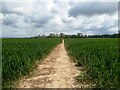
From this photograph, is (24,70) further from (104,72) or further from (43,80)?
(104,72)

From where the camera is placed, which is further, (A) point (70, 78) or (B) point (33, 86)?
(A) point (70, 78)

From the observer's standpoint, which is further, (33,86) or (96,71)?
(96,71)

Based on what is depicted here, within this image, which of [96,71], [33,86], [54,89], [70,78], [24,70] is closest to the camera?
[54,89]

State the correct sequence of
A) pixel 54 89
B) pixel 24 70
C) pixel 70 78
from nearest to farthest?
pixel 54 89 → pixel 70 78 → pixel 24 70

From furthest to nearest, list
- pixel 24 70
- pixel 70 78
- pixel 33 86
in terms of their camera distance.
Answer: pixel 24 70 → pixel 70 78 → pixel 33 86

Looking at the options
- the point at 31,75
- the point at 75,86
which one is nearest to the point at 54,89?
the point at 75,86

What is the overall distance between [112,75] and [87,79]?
40.2 inches

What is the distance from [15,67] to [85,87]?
2.69 m

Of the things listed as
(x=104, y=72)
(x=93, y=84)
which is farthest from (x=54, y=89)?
(x=104, y=72)

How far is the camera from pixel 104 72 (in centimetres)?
689

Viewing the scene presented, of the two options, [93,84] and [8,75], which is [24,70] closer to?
[8,75]

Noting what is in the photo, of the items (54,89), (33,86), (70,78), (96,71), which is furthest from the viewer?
(70,78)

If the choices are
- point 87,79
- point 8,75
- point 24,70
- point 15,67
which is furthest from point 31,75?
point 87,79

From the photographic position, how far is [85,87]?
258 inches
